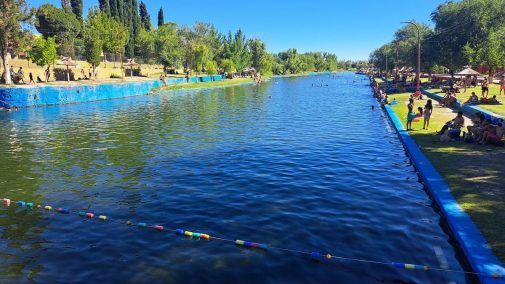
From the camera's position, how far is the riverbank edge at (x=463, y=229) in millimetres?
7707


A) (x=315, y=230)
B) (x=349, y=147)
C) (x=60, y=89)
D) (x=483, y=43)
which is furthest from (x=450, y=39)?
(x=315, y=230)

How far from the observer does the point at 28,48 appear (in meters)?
62.7

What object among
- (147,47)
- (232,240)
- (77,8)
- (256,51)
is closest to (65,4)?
(77,8)

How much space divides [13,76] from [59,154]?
43.7 m

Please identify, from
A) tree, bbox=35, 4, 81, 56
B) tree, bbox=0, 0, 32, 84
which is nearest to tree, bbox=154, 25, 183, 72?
tree, bbox=35, 4, 81, 56

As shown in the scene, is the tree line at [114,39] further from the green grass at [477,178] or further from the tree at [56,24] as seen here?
the green grass at [477,178]

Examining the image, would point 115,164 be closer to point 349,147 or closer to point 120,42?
point 349,147

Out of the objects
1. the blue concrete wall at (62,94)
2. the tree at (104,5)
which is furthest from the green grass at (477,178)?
the tree at (104,5)

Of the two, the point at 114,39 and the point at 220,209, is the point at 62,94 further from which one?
the point at 220,209

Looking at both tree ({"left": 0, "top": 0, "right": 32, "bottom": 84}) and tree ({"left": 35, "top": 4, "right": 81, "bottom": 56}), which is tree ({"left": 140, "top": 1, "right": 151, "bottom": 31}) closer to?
tree ({"left": 35, "top": 4, "right": 81, "bottom": 56})

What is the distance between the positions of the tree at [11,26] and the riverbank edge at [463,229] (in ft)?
178

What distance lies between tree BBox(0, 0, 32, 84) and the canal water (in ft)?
109

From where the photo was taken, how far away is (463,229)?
953 cm

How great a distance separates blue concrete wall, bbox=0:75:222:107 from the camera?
4655 cm
